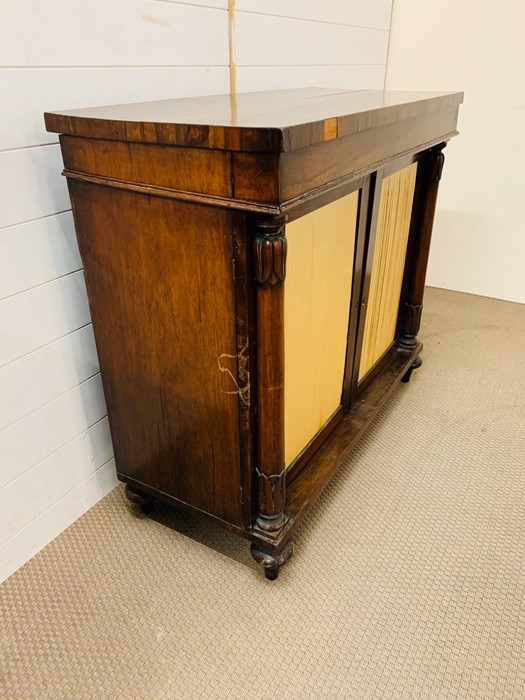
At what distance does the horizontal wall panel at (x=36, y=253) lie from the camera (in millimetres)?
988

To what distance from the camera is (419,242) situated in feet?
5.39

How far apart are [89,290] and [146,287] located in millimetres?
167

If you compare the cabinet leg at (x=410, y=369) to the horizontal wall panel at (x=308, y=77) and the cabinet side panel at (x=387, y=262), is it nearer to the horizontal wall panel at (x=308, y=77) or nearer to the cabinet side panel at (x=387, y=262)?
the cabinet side panel at (x=387, y=262)

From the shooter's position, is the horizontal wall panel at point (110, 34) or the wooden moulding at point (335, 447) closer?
the horizontal wall panel at point (110, 34)

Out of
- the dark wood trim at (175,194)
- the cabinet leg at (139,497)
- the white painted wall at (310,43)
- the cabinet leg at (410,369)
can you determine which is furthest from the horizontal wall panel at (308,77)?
the cabinet leg at (139,497)

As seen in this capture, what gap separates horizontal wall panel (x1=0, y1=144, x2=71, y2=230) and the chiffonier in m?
0.08

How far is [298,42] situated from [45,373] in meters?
1.32

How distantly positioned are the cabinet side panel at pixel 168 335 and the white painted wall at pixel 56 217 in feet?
0.30

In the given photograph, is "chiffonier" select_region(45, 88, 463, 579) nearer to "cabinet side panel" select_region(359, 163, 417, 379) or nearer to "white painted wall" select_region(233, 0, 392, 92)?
"cabinet side panel" select_region(359, 163, 417, 379)

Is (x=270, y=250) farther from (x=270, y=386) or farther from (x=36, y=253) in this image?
(x=36, y=253)

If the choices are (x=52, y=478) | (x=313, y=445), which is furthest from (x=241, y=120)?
(x=52, y=478)

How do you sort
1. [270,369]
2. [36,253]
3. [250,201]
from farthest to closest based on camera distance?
1. [36,253]
2. [270,369]
3. [250,201]

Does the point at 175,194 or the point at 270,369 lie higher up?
the point at 175,194

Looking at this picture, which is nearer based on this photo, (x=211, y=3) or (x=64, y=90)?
(x=64, y=90)
